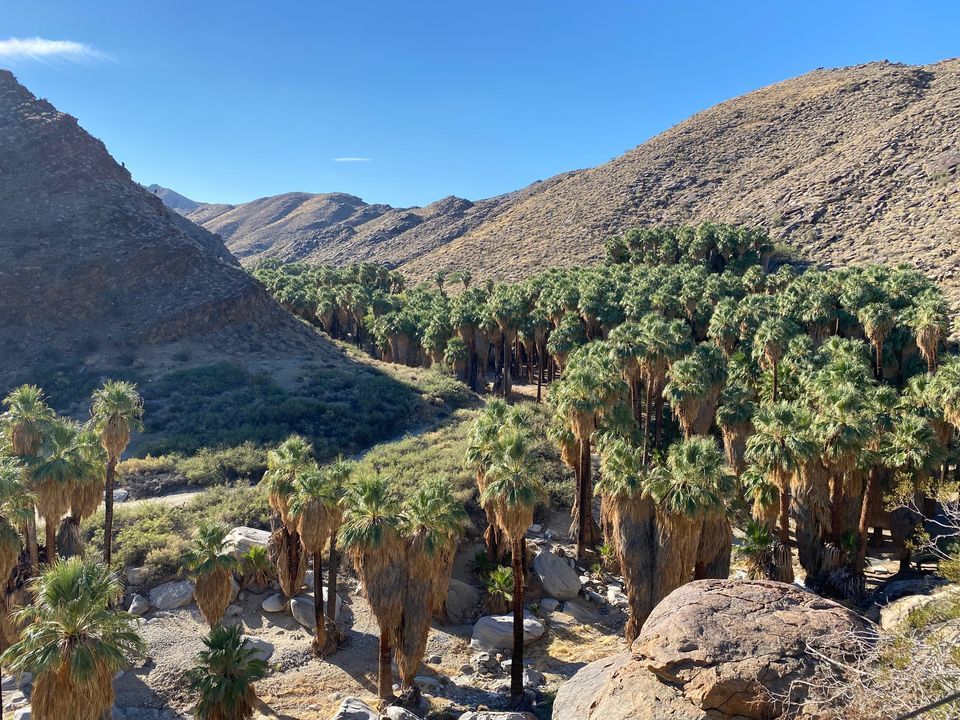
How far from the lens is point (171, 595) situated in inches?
929

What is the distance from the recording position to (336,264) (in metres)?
145

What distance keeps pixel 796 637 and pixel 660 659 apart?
239 centimetres

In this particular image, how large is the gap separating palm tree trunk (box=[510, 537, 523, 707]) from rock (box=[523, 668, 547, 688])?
89cm

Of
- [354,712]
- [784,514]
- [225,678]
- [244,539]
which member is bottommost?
[354,712]

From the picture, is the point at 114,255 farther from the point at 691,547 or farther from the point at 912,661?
the point at 912,661

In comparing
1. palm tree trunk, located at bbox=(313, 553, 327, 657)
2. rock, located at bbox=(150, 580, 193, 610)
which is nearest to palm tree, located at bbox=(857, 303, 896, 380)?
palm tree trunk, located at bbox=(313, 553, 327, 657)

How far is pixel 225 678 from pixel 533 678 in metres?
10.1

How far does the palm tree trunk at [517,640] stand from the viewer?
19250mm

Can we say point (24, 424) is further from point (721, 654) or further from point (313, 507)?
point (721, 654)

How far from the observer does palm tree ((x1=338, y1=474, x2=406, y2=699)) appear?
57.4 ft

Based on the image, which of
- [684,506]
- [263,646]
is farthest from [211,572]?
[684,506]

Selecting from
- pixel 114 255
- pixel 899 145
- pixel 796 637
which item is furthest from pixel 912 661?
pixel 899 145

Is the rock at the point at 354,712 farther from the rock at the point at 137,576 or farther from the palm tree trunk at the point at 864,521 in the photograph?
the palm tree trunk at the point at 864,521

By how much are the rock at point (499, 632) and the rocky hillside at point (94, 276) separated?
146ft
